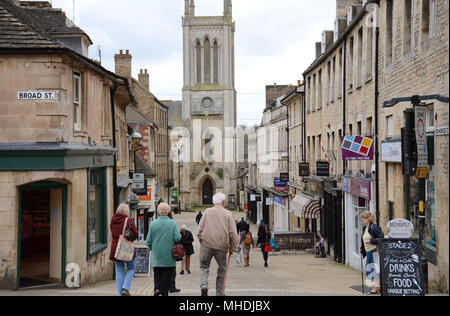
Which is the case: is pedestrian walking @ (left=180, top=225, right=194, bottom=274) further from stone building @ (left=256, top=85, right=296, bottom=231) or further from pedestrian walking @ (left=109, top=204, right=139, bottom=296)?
stone building @ (left=256, top=85, right=296, bottom=231)

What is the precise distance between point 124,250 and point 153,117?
39141 mm

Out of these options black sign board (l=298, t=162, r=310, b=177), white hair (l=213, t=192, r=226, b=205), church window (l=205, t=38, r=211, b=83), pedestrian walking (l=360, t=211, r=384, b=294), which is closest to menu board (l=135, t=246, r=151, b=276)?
pedestrian walking (l=360, t=211, r=384, b=294)

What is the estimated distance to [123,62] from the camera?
41.9 metres

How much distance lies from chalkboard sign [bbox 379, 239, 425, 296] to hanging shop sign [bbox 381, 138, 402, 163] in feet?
15.7

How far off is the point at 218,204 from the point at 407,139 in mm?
3747

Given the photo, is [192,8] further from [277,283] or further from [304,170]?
[277,283]

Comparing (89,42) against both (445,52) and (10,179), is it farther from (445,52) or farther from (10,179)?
(445,52)

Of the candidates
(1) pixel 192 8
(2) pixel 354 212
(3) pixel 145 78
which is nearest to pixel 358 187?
(2) pixel 354 212

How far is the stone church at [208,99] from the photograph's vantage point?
7788 cm

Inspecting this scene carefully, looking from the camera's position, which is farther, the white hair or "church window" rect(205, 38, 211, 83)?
"church window" rect(205, 38, 211, 83)

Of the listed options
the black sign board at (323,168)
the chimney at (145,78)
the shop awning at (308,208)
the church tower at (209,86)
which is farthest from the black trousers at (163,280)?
the church tower at (209,86)

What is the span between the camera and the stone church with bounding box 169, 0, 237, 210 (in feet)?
255

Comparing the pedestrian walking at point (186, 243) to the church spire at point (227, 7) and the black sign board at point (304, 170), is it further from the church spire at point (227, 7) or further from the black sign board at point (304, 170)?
the church spire at point (227, 7)

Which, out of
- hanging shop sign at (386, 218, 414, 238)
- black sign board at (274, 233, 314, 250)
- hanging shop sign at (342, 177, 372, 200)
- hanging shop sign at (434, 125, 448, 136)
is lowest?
black sign board at (274, 233, 314, 250)
